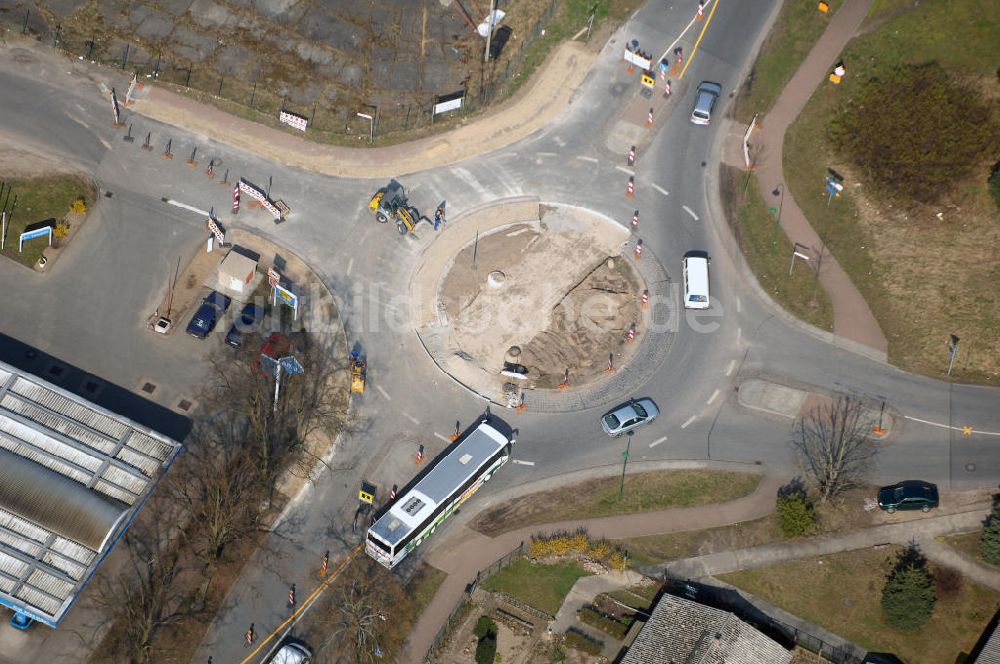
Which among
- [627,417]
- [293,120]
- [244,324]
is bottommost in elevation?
[244,324]

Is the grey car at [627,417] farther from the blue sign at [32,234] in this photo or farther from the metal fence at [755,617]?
the blue sign at [32,234]

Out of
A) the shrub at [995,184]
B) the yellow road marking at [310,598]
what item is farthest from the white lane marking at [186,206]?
the shrub at [995,184]

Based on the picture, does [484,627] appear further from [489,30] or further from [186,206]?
[489,30]

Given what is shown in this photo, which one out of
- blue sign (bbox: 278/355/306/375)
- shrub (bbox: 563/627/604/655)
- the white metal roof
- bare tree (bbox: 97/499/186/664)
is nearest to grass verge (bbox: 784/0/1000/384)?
shrub (bbox: 563/627/604/655)

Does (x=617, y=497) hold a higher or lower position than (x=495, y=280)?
lower

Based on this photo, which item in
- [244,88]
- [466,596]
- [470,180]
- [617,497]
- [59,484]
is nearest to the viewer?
[59,484]

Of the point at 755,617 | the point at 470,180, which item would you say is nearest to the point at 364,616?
the point at 755,617
